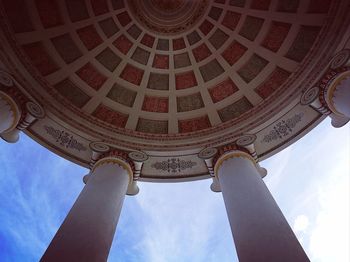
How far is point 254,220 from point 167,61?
1043 cm

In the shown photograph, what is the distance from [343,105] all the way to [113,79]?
34.9ft

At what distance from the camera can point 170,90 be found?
586 inches

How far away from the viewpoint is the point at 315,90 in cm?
1044

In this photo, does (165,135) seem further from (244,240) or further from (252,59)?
(244,240)

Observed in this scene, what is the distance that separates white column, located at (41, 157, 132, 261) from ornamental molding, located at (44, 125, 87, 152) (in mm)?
2174

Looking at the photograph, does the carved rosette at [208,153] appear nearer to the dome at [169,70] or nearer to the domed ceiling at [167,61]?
the dome at [169,70]

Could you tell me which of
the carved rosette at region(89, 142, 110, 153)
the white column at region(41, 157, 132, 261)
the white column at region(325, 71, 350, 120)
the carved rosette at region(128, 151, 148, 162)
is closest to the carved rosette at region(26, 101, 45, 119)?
the carved rosette at region(89, 142, 110, 153)

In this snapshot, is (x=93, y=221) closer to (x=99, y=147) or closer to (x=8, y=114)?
(x=99, y=147)

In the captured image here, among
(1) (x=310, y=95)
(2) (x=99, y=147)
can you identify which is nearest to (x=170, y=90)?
(2) (x=99, y=147)

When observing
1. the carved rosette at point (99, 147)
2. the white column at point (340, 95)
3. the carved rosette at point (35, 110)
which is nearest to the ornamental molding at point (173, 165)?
the carved rosette at point (99, 147)

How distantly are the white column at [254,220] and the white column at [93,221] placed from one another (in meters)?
3.71

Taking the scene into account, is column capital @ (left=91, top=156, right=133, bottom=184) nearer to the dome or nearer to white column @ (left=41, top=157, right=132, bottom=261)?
white column @ (left=41, top=157, right=132, bottom=261)

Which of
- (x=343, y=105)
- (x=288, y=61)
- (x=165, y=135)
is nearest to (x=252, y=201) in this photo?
(x=343, y=105)

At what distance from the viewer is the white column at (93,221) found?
678 cm
